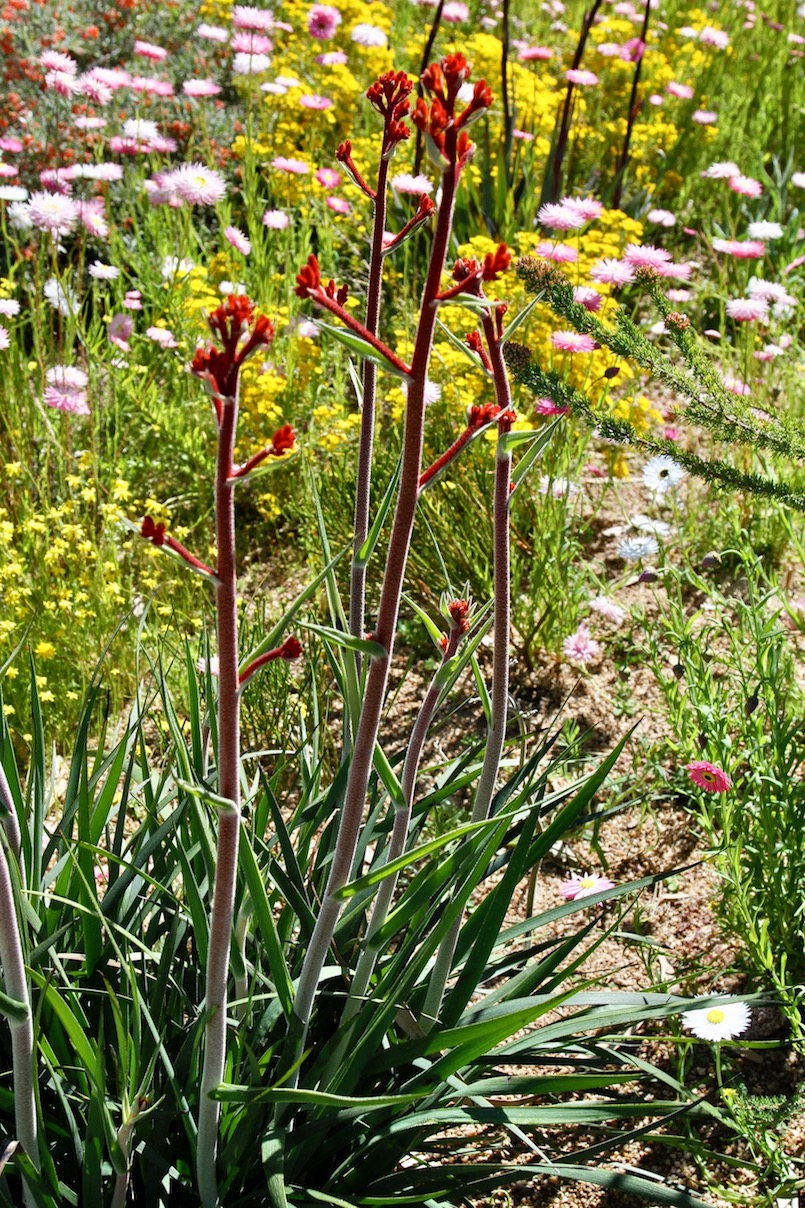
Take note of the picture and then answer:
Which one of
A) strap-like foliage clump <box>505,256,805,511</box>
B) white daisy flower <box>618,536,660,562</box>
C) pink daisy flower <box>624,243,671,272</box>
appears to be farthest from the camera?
pink daisy flower <box>624,243,671,272</box>

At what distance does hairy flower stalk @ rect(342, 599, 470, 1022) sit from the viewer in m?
1.32

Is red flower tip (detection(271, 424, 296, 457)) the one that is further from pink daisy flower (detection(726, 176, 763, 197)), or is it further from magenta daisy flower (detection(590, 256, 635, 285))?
pink daisy flower (detection(726, 176, 763, 197))

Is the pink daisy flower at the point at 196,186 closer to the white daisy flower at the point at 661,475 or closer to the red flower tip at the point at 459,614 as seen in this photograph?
the white daisy flower at the point at 661,475

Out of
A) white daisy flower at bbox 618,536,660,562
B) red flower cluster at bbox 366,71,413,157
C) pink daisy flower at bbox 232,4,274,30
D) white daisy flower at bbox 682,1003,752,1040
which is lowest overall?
white daisy flower at bbox 682,1003,752,1040

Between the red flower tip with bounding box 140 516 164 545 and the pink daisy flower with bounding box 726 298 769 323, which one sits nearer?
the red flower tip with bounding box 140 516 164 545

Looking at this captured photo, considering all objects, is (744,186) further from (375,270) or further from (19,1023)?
(19,1023)

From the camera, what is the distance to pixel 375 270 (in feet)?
4.67

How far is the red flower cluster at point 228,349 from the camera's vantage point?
957mm

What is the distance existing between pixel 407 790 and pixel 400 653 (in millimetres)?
1536

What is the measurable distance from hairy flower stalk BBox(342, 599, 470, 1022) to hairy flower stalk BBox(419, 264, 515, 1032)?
0.06 m

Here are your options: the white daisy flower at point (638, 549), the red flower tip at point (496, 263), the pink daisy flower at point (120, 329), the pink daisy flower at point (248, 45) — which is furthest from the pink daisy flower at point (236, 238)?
the red flower tip at point (496, 263)

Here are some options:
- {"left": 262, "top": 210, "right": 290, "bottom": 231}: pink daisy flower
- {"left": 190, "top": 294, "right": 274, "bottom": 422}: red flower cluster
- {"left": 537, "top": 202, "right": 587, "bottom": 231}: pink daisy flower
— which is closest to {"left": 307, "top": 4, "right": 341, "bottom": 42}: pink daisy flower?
{"left": 262, "top": 210, "right": 290, "bottom": 231}: pink daisy flower

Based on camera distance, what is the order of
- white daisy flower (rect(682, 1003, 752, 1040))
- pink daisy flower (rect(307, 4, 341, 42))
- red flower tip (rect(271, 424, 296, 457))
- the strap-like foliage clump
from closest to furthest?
red flower tip (rect(271, 424, 296, 457)) < white daisy flower (rect(682, 1003, 752, 1040)) < the strap-like foliage clump < pink daisy flower (rect(307, 4, 341, 42))

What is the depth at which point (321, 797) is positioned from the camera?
5.85ft
